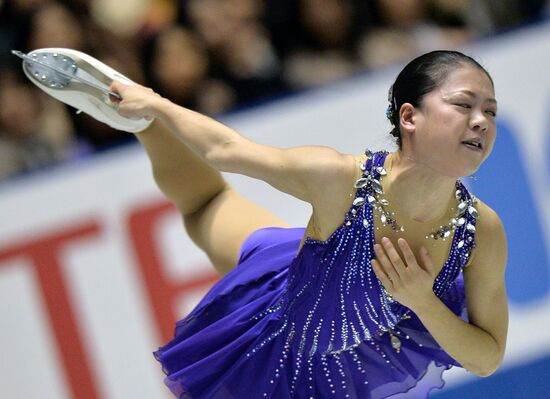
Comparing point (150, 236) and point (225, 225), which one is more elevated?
point (150, 236)

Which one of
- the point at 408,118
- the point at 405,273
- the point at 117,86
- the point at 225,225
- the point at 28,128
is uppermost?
the point at 28,128

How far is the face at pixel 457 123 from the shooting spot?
214 centimetres

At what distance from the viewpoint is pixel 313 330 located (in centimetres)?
249

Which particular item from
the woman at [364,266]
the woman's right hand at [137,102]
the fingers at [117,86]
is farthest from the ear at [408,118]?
the fingers at [117,86]

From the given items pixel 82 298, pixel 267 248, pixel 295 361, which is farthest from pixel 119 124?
pixel 82 298

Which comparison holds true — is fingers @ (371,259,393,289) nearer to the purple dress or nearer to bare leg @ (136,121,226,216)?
the purple dress

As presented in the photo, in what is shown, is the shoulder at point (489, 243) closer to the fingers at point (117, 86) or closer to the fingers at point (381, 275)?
the fingers at point (381, 275)

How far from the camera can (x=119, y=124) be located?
110 inches

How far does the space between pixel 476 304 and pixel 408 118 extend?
0.49 m

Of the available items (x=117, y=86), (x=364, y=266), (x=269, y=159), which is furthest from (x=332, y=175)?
(x=117, y=86)

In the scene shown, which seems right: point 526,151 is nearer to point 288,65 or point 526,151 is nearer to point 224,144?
point 288,65

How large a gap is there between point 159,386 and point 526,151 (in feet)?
5.19

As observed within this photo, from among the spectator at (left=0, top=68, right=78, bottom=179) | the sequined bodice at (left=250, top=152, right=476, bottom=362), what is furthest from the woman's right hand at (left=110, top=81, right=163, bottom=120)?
the spectator at (left=0, top=68, right=78, bottom=179)

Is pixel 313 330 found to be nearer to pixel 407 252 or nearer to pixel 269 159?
pixel 407 252
